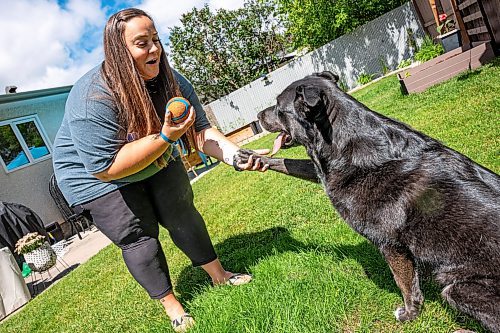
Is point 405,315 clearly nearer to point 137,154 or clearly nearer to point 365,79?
point 137,154

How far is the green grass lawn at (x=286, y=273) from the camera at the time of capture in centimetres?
221

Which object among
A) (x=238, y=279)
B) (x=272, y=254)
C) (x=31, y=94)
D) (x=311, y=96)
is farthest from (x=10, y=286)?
(x=31, y=94)

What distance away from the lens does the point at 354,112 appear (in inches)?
83.4

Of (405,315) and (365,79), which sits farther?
(365,79)

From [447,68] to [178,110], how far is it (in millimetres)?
6650

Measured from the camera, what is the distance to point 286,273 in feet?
8.98

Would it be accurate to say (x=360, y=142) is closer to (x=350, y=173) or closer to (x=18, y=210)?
(x=350, y=173)

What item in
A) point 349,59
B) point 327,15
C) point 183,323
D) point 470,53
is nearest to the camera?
point 183,323

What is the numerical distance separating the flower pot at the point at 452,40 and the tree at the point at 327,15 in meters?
8.43

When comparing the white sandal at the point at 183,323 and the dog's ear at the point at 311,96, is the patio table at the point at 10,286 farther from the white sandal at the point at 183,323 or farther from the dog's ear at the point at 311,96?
the dog's ear at the point at 311,96

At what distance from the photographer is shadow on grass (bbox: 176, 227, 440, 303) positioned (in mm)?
2373

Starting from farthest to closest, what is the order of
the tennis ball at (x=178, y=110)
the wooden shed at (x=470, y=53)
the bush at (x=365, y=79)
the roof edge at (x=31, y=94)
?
1. the bush at (x=365, y=79)
2. the roof edge at (x=31, y=94)
3. the wooden shed at (x=470, y=53)
4. the tennis ball at (x=178, y=110)

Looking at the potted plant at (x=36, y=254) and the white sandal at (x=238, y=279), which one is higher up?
the potted plant at (x=36, y=254)

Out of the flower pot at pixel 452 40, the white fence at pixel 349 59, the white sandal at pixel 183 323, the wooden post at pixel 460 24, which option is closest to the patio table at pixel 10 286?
the white sandal at pixel 183 323
